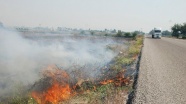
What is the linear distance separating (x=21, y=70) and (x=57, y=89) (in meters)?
7.78

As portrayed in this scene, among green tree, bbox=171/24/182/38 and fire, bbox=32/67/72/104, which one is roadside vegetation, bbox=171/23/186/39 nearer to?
green tree, bbox=171/24/182/38

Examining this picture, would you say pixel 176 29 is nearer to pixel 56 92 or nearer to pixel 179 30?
pixel 179 30

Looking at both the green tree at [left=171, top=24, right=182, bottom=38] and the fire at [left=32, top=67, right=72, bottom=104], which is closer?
the fire at [left=32, top=67, right=72, bottom=104]

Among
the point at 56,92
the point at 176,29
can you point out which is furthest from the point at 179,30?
the point at 56,92

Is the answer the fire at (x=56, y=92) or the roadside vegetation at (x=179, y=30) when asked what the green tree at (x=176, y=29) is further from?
the fire at (x=56, y=92)

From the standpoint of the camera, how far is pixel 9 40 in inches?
1192

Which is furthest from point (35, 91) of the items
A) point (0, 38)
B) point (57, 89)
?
point (0, 38)

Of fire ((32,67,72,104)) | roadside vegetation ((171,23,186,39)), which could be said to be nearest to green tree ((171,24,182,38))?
roadside vegetation ((171,23,186,39))

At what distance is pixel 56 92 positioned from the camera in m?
11.4

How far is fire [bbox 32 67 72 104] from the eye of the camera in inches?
423

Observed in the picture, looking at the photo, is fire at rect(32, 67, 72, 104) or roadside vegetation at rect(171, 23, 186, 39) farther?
roadside vegetation at rect(171, 23, 186, 39)

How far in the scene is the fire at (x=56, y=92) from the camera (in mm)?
10734

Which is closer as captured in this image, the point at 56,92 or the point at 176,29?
the point at 56,92

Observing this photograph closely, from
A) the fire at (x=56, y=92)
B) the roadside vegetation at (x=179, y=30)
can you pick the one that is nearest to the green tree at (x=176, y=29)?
the roadside vegetation at (x=179, y=30)
